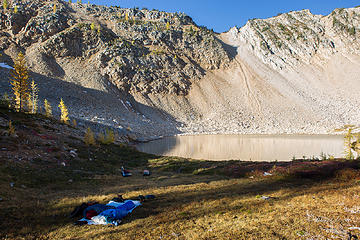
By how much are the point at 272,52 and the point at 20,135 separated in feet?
359

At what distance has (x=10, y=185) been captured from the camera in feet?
35.7

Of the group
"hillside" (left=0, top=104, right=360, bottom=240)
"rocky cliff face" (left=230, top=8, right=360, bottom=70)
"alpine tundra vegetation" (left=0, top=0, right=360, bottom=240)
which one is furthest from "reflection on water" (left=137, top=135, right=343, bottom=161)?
Result: "rocky cliff face" (left=230, top=8, right=360, bottom=70)

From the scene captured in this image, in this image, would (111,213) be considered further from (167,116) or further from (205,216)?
(167,116)

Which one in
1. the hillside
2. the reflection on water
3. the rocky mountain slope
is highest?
the rocky mountain slope

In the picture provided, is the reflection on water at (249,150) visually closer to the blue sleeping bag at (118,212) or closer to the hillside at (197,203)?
the hillside at (197,203)

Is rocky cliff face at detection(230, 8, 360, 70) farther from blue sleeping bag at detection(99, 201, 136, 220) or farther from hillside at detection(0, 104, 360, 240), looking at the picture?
blue sleeping bag at detection(99, 201, 136, 220)

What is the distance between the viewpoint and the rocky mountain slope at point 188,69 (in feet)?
222

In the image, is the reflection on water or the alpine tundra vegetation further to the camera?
the reflection on water

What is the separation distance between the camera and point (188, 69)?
93.0m

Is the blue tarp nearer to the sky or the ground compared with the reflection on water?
nearer to the sky

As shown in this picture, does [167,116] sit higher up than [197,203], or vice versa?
[167,116]

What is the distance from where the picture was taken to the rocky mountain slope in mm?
67562

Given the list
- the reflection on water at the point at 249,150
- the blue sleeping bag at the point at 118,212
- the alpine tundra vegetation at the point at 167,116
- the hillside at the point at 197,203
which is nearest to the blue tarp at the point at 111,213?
the blue sleeping bag at the point at 118,212

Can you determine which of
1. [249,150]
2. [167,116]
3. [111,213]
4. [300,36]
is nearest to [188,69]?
[167,116]
